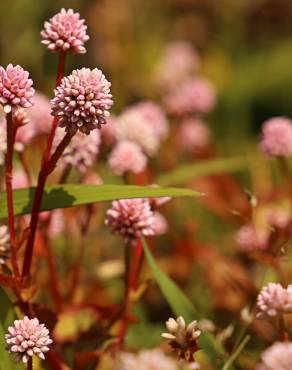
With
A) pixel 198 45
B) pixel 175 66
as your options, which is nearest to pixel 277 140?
pixel 175 66

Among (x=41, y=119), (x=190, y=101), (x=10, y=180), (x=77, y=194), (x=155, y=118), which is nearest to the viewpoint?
(x=10, y=180)

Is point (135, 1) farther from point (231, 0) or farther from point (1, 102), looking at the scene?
point (1, 102)

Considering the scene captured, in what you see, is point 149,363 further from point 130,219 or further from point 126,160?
point 126,160

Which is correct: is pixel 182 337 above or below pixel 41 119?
below

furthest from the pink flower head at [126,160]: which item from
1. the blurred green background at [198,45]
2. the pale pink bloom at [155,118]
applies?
the blurred green background at [198,45]

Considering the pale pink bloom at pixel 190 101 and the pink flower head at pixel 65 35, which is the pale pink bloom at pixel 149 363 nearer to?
the pink flower head at pixel 65 35

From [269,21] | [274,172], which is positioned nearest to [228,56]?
[269,21]

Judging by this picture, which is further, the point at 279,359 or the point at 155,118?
the point at 155,118
